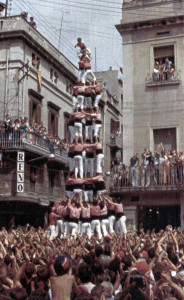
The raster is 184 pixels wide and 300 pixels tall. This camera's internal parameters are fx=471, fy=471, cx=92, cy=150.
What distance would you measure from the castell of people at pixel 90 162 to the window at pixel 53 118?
8cm

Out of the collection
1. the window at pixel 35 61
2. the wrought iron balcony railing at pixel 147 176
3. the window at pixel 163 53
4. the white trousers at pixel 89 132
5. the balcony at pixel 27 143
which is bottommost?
the wrought iron balcony railing at pixel 147 176

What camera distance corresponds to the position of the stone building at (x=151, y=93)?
74.0 ft

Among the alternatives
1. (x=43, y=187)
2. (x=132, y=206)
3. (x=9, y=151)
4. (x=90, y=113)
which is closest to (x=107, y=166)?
(x=43, y=187)

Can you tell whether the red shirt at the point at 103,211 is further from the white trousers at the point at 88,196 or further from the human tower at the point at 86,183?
the white trousers at the point at 88,196

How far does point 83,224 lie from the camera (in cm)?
1672

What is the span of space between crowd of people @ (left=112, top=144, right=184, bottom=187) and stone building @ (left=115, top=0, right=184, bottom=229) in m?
0.60

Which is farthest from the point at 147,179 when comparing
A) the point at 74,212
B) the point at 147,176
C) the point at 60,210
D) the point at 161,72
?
the point at 74,212

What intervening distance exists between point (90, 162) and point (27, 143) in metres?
9.64

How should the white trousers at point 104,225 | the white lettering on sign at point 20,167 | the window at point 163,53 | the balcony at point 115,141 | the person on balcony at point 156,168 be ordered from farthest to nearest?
the balcony at point 115,141 < the white lettering on sign at point 20,167 < the window at point 163,53 < the person on balcony at point 156,168 < the white trousers at point 104,225

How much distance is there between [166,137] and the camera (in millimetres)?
23000

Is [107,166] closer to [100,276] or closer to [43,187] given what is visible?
[43,187]

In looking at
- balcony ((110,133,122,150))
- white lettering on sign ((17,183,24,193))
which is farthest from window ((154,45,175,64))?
Result: balcony ((110,133,122,150))

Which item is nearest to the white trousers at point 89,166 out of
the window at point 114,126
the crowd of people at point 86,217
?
the crowd of people at point 86,217

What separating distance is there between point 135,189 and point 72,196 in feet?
16.2
